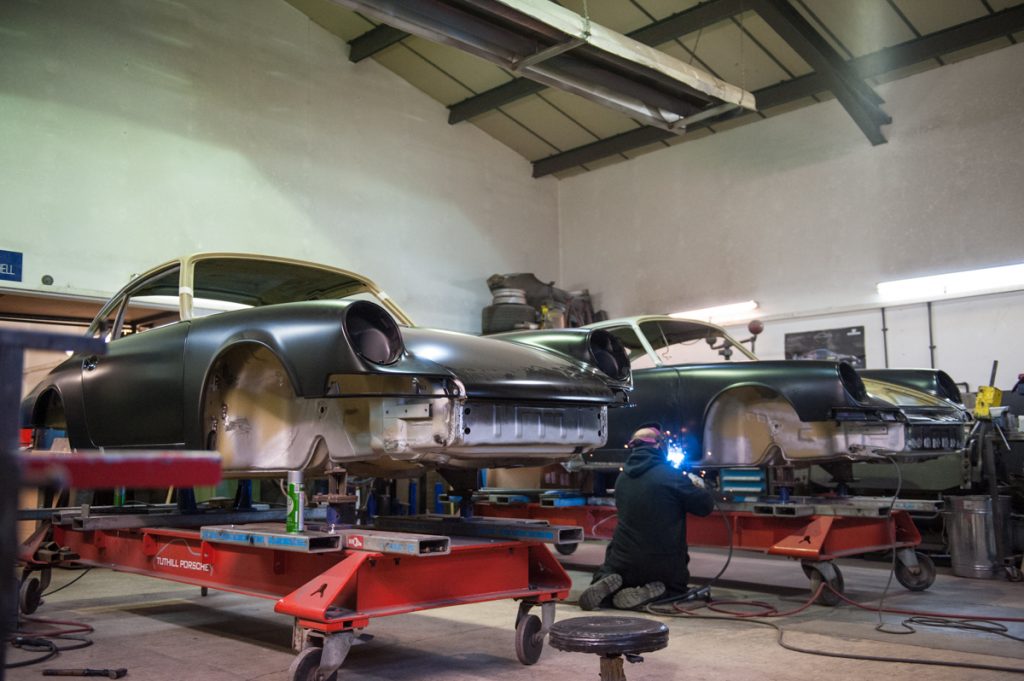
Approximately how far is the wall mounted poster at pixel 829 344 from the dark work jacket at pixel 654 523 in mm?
6096

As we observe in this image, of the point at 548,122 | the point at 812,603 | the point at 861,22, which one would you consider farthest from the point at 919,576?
the point at 548,122

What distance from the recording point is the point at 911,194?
10.0m

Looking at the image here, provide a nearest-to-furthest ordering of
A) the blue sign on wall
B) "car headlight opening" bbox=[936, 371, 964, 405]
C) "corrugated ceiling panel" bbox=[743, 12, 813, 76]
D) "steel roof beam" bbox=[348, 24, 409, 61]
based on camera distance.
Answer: "car headlight opening" bbox=[936, 371, 964, 405], the blue sign on wall, "corrugated ceiling panel" bbox=[743, 12, 813, 76], "steel roof beam" bbox=[348, 24, 409, 61]

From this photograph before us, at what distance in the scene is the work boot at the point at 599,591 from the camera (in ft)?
15.4

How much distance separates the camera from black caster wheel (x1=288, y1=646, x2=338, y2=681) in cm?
292

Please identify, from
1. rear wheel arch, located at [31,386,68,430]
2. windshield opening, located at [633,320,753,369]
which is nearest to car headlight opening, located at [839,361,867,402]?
windshield opening, located at [633,320,753,369]

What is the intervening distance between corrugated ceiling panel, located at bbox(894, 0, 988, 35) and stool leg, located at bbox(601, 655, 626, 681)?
8993mm

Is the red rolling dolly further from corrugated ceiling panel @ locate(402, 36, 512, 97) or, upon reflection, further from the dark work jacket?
corrugated ceiling panel @ locate(402, 36, 512, 97)

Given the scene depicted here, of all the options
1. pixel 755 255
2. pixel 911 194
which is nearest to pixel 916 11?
pixel 911 194

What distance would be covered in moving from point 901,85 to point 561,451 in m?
8.69

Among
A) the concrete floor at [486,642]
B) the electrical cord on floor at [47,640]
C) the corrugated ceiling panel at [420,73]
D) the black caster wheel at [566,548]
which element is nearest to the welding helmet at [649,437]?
the concrete floor at [486,642]

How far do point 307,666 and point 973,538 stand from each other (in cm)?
539

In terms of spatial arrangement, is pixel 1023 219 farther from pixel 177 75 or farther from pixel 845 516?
pixel 177 75

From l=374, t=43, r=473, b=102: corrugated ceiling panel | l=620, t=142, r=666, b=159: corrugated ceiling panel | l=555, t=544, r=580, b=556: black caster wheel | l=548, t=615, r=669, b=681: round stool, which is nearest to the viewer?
l=548, t=615, r=669, b=681: round stool
